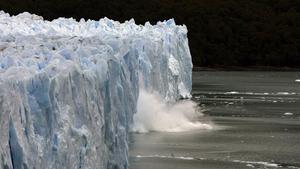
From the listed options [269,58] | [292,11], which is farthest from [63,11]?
[292,11]

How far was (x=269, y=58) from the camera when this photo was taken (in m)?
91.2

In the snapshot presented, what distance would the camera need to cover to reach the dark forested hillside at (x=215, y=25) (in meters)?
89.9

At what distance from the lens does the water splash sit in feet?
82.7

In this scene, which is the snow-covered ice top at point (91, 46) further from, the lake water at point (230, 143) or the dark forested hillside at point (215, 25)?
the dark forested hillside at point (215, 25)

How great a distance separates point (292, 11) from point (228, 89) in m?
58.1

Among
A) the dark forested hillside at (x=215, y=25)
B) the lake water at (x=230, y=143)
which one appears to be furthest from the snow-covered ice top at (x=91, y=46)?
the dark forested hillside at (x=215, y=25)

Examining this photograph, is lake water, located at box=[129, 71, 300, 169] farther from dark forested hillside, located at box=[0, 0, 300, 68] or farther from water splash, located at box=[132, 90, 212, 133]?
dark forested hillside, located at box=[0, 0, 300, 68]

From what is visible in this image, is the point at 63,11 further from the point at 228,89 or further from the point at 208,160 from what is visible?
the point at 208,160

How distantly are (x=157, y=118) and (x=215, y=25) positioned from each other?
69.0m

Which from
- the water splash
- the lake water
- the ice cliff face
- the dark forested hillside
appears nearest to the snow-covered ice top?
the ice cliff face

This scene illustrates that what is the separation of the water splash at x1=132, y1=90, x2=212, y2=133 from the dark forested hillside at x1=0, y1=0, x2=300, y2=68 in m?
56.0

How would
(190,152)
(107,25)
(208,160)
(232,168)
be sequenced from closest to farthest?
(232,168), (208,160), (190,152), (107,25)

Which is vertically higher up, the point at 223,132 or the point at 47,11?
the point at 47,11

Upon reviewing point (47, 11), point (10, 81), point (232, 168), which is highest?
point (47, 11)
